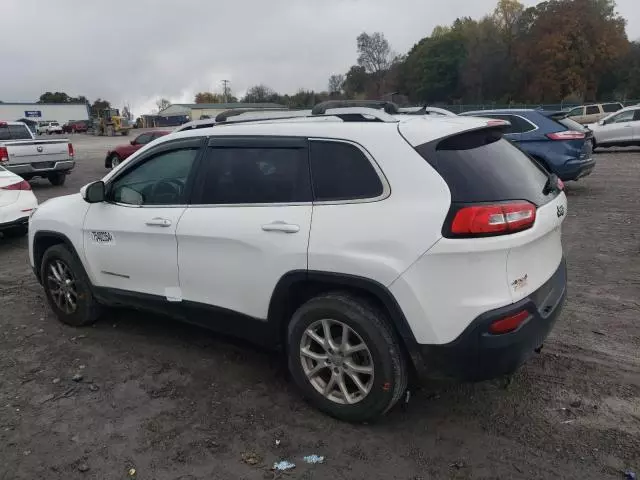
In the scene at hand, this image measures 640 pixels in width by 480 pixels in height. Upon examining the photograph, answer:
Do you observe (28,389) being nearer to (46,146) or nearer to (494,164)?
(494,164)

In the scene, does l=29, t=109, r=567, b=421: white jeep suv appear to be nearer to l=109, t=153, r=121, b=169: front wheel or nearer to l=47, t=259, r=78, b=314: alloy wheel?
l=47, t=259, r=78, b=314: alloy wheel

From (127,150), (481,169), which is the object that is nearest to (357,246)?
(481,169)

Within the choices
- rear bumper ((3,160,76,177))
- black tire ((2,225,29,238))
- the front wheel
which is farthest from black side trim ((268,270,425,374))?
the front wheel

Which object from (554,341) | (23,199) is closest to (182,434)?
(554,341)

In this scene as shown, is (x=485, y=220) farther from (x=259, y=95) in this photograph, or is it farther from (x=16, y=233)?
(x=259, y=95)

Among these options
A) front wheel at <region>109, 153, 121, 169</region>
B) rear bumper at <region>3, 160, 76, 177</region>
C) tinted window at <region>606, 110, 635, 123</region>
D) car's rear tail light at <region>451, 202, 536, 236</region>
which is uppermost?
tinted window at <region>606, 110, 635, 123</region>

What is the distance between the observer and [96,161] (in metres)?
25.7

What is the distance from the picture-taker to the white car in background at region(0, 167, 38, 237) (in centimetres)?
775

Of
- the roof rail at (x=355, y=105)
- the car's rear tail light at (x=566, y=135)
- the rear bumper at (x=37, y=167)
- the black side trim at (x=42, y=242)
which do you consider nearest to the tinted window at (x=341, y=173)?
the roof rail at (x=355, y=105)

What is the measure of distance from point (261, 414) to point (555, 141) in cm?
858

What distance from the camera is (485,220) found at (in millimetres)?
2779

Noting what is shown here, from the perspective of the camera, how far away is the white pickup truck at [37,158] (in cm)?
1388

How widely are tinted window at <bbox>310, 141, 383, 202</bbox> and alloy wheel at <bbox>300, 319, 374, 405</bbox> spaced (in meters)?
0.74

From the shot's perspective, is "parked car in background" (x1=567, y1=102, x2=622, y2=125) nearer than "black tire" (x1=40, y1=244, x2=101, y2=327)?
No
